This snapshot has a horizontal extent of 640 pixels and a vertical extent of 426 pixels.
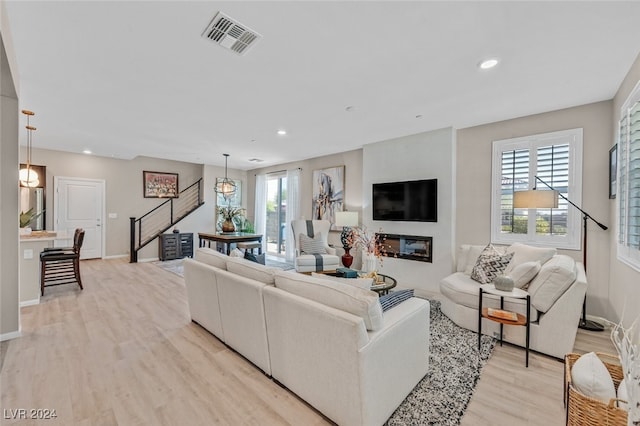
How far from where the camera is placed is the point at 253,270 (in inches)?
92.7

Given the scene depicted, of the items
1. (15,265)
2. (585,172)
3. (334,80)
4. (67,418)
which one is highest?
(334,80)

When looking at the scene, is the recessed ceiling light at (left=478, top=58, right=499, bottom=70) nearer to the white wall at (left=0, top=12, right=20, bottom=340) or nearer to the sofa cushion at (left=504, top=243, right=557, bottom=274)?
the sofa cushion at (left=504, top=243, right=557, bottom=274)

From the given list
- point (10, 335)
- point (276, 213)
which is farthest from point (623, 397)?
point (276, 213)

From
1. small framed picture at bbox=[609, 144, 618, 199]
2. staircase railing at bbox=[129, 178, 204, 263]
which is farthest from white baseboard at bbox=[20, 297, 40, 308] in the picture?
small framed picture at bbox=[609, 144, 618, 199]

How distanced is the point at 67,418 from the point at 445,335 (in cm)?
320

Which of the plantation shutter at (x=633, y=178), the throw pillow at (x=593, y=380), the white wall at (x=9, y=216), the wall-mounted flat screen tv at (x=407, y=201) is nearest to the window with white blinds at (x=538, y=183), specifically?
the wall-mounted flat screen tv at (x=407, y=201)

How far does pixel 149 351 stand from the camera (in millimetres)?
2602

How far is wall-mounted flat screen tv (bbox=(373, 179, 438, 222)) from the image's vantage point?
4617 mm

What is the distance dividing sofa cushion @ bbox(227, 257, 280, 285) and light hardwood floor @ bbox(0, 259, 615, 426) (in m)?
0.78

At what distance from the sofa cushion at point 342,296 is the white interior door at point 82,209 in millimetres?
7537

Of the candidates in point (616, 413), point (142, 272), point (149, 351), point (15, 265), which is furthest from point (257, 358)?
point (142, 272)

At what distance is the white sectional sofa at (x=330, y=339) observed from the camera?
155cm

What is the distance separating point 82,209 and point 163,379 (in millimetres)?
6877

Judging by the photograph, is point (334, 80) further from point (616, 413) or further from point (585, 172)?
point (585, 172)
